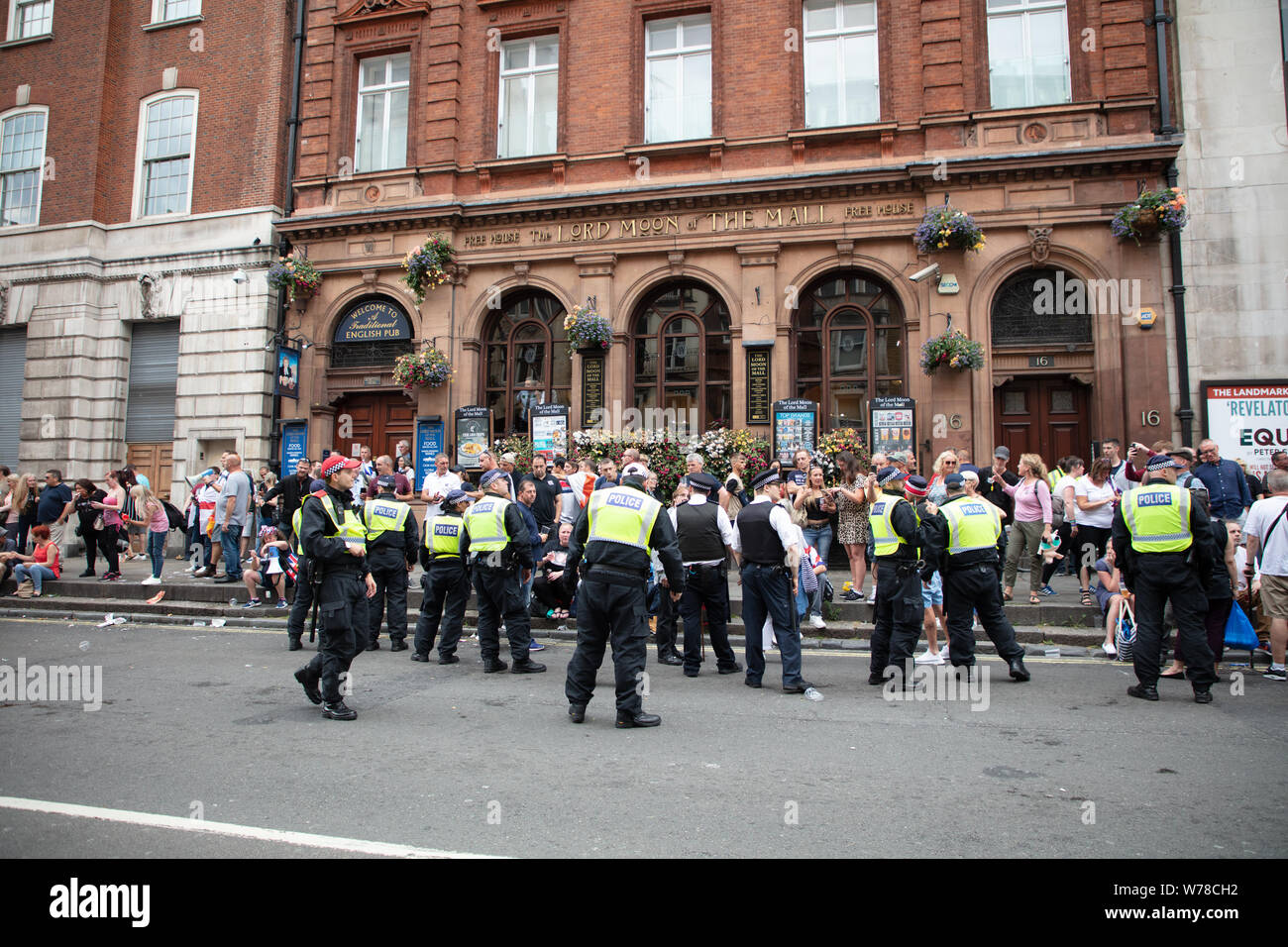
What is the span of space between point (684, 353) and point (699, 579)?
30.3ft

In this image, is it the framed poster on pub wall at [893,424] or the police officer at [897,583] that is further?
the framed poster on pub wall at [893,424]

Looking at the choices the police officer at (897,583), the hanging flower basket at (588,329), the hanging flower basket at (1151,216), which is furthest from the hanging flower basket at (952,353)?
the police officer at (897,583)

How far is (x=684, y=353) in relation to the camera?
55.1 ft

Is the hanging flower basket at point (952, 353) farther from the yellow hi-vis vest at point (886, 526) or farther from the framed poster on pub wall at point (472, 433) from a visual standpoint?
the framed poster on pub wall at point (472, 433)

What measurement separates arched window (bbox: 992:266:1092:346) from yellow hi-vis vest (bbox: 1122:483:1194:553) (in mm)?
8351

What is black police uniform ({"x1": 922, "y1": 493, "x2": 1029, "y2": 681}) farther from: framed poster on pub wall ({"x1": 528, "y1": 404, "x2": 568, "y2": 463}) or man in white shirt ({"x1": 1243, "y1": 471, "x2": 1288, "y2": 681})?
framed poster on pub wall ({"x1": 528, "y1": 404, "x2": 568, "y2": 463})

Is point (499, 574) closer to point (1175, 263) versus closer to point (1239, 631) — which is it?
point (1239, 631)

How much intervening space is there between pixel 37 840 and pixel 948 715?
19.5 feet

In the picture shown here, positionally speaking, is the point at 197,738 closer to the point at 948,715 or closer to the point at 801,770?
the point at 801,770

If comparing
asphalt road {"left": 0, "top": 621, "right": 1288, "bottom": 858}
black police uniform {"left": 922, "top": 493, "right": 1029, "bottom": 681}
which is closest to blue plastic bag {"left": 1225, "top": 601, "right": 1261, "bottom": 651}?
asphalt road {"left": 0, "top": 621, "right": 1288, "bottom": 858}

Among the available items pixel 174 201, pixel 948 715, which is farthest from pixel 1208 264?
pixel 174 201

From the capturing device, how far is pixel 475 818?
431 centimetres

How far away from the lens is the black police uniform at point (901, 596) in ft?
25.1

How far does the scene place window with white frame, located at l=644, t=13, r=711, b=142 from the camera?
17.0 meters
